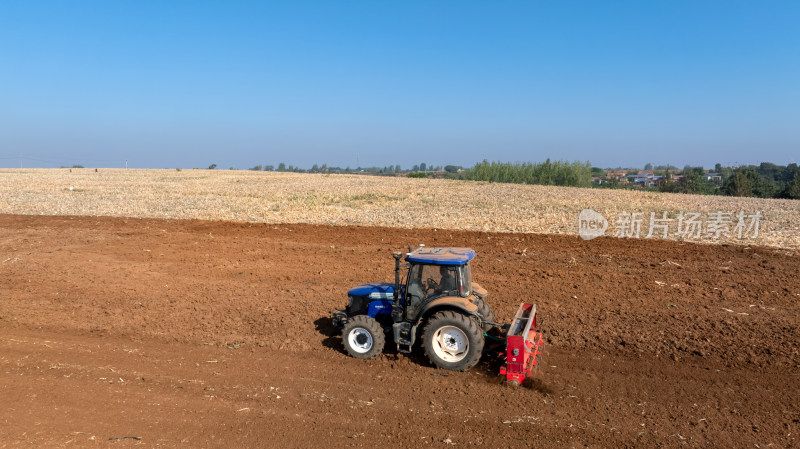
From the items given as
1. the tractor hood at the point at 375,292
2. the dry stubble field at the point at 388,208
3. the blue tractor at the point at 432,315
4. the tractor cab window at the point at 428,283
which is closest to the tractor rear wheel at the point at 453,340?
the blue tractor at the point at 432,315

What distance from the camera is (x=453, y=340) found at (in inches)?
303

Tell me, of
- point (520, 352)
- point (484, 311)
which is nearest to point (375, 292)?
point (484, 311)

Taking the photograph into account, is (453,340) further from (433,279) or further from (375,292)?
(375,292)

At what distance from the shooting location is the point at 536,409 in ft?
21.9

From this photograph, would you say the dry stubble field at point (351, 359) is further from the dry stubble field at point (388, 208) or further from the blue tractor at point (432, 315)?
the dry stubble field at point (388, 208)

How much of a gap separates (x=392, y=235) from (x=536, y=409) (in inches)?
514

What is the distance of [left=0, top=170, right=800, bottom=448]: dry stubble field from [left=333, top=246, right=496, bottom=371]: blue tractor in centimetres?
32

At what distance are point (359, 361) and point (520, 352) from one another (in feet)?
8.18

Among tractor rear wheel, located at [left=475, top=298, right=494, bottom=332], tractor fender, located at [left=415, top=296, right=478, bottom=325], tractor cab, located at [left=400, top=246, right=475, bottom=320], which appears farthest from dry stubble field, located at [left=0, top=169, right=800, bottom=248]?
tractor fender, located at [left=415, top=296, right=478, bottom=325]

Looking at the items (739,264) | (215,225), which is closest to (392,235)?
(215,225)

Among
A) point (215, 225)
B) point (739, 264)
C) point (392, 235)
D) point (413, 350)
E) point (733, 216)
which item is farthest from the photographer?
point (733, 216)

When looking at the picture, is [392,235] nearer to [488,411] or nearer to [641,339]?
[641,339]

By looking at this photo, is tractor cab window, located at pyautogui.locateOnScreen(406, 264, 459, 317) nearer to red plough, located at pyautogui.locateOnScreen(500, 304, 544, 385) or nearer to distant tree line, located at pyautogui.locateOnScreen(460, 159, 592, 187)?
red plough, located at pyautogui.locateOnScreen(500, 304, 544, 385)

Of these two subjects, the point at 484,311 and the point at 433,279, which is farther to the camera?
the point at 484,311
